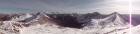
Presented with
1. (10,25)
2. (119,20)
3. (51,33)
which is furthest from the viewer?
(119,20)

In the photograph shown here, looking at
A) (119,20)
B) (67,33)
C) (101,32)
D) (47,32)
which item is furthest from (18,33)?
(119,20)

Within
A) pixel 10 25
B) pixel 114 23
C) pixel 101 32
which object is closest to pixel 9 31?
pixel 10 25

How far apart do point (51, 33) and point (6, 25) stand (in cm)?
2142

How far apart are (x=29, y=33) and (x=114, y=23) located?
6891 cm

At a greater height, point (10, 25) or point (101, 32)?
point (10, 25)

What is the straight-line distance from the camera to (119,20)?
137125mm

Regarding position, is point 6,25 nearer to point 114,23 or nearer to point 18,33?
point 18,33

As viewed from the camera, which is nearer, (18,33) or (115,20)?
(18,33)

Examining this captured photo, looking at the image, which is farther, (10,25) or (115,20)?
(115,20)

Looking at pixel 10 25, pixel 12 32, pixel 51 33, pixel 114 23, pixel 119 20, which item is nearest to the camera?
pixel 12 32

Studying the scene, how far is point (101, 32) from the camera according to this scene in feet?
290

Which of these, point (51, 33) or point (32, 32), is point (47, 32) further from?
point (32, 32)

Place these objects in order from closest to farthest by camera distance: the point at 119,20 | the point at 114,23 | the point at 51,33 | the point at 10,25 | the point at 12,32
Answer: the point at 12,32
the point at 10,25
the point at 51,33
the point at 114,23
the point at 119,20

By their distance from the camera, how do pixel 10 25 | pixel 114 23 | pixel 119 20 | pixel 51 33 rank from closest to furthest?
pixel 10 25, pixel 51 33, pixel 114 23, pixel 119 20
